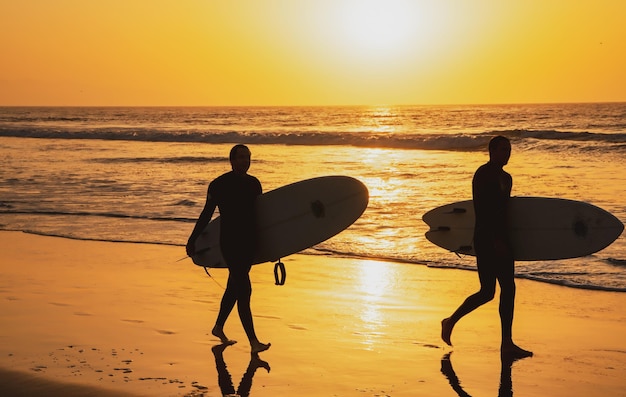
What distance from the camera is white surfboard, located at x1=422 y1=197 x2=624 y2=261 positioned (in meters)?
6.69

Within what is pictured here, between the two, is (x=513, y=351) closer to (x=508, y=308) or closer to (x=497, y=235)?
(x=508, y=308)

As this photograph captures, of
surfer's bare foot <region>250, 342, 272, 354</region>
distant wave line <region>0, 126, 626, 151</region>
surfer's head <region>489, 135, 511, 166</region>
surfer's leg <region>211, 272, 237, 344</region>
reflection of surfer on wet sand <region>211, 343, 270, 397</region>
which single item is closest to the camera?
reflection of surfer on wet sand <region>211, 343, 270, 397</region>

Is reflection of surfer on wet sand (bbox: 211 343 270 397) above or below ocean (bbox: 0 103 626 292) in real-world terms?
below

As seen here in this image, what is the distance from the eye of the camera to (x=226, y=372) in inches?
219

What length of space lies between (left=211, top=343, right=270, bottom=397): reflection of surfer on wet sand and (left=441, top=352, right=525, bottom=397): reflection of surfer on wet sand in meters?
1.13

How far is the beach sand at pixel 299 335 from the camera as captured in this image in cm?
525

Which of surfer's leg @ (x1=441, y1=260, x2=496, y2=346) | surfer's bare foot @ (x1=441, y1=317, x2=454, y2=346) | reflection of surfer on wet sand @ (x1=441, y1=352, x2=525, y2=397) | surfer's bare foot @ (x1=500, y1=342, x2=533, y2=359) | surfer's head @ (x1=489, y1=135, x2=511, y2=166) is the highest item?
surfer's head @ (x1=489, y1=135, x2=511, y2=166)

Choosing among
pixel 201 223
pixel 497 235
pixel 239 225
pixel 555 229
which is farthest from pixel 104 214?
pixel 497 235

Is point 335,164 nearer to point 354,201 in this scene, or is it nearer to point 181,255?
point 181,255

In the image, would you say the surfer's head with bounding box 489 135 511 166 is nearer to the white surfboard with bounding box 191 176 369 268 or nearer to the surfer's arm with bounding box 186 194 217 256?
the white surfboard with bounding box 191 176 369 268

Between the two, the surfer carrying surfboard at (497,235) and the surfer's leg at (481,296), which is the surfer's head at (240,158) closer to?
the surfer carrying surfboard at (497,235)

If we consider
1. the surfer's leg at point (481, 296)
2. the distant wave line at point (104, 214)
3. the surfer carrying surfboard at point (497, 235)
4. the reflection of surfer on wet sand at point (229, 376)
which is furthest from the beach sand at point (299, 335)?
the distant wave line at point (104, 214)

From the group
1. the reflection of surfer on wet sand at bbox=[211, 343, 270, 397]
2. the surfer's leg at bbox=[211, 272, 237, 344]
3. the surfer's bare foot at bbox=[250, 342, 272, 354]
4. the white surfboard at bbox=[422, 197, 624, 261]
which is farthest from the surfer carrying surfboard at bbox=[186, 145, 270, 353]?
the white surfboard at bbox=[422, 197, 624, 261]

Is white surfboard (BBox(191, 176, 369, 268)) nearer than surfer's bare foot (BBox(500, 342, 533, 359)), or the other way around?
surfer's bare foot (BBox(500, 342, 533, 359))
